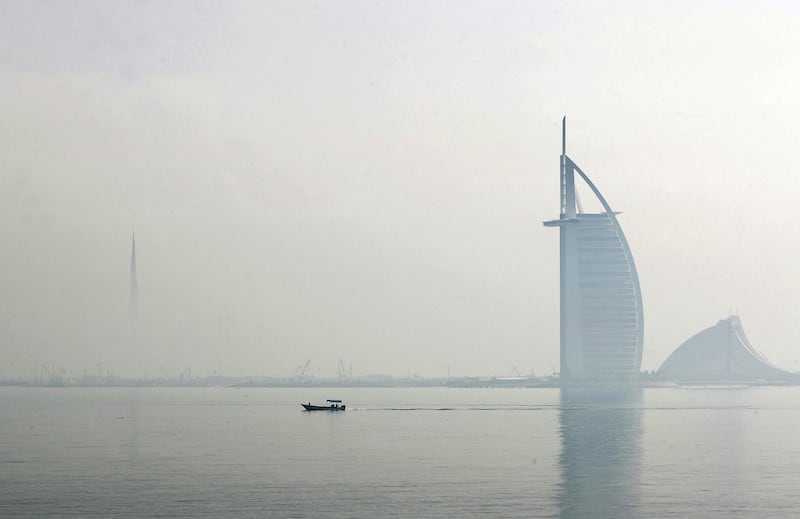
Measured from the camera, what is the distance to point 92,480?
10256 centimetres

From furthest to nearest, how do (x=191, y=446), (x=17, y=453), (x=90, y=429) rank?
(x=90, y=429) → (x=191, y=446) → (x=17, y=453)

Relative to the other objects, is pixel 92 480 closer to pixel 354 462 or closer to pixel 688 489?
pixel 354 462

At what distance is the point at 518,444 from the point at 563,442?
751 cm

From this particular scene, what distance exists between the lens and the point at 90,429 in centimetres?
18575

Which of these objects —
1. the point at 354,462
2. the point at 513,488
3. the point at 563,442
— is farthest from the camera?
the point at 563,442

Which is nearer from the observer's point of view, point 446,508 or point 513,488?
point 446,508

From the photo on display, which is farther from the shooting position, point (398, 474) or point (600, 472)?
point (600, 472)

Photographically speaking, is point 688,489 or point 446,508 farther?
point 688,489

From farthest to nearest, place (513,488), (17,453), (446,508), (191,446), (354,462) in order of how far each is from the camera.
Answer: (191,446) < (17,453) < (354,462) < (513,488) < (446,508)

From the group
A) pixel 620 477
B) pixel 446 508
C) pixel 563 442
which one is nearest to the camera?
pixel 446 508

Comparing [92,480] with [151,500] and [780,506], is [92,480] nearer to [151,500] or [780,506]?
[151,500]

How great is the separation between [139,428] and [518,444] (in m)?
67.6

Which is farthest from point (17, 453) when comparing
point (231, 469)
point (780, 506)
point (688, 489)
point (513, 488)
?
point (780, 506)

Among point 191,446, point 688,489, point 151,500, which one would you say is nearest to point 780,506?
point 688,489
